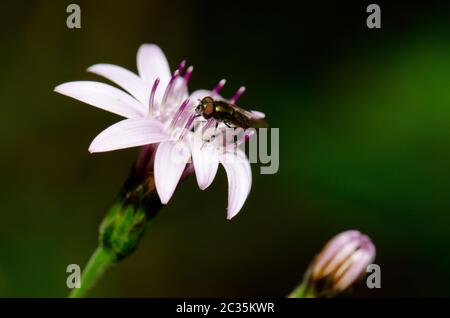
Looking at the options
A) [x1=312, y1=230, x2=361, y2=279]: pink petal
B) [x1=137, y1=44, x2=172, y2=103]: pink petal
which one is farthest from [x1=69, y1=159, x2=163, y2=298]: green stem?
[x1=312, y1=230, x2=361, y2=279]: pink petal

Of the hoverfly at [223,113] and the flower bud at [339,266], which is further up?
the hoverfly at [223,113]

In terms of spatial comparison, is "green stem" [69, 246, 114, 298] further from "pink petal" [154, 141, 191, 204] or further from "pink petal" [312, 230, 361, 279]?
"pink petal" [312, 230, 361, 279]

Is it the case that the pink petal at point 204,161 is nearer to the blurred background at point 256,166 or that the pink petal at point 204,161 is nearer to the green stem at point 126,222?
the green stem at point 126,222

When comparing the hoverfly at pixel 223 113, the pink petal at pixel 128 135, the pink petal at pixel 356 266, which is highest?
the hoverfly at pixel 223 113

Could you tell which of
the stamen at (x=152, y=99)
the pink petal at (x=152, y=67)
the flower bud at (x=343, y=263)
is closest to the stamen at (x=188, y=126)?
the stamen at (x=152, y=99)

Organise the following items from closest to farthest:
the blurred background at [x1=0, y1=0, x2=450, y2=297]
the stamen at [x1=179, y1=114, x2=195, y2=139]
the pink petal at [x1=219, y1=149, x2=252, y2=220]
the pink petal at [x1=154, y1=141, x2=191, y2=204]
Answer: the pink petal at [x1=154, y1=141, x2=191, y2=204]
the pink petal at [x1=219, y1=149, x2=252, y2=220]
the stamen at [x1=179, y1=114, x2=195, y2=139]
the blurred background at [x1=0, y1=0, x2=450, y2=297]

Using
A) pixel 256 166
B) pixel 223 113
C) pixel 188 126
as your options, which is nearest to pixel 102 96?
pixel 188 126

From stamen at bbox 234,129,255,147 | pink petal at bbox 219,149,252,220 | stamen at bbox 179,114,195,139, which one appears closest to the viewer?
pink petal at bbox 219,149,252,220
